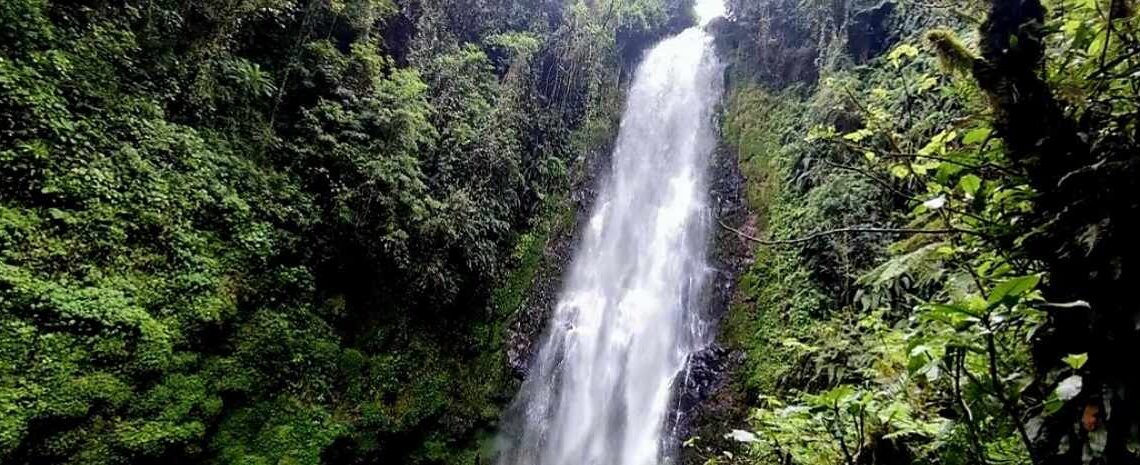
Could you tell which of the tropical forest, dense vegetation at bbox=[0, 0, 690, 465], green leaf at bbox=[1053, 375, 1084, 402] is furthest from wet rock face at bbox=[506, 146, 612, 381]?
green leaf at bbox=[1053, 375, 1084, 402]

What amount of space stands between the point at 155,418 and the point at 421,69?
6751mm

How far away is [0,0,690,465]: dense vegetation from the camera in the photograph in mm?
4625

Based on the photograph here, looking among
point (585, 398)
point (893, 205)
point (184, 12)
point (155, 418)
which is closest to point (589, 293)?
point (585, 398)

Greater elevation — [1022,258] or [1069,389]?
[1022,258]

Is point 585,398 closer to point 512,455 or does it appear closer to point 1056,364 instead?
point 512,455

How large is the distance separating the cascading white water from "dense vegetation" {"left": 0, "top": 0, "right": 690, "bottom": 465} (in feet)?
2.90

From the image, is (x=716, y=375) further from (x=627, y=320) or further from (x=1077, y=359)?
(x=1077, y=359)

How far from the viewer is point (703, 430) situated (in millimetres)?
7395

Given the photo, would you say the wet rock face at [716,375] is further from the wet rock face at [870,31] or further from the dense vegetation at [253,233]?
the wet rock face at [870,31]

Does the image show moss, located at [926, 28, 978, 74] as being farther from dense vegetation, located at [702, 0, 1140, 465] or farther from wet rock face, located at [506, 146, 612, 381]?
wet rock face, located at [506, 146, 612, 381]

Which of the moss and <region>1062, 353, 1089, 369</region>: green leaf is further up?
the moss

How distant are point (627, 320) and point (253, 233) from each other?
19.6 ft

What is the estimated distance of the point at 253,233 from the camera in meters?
6.38

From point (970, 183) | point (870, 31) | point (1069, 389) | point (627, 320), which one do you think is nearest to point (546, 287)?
point (627, 320)
